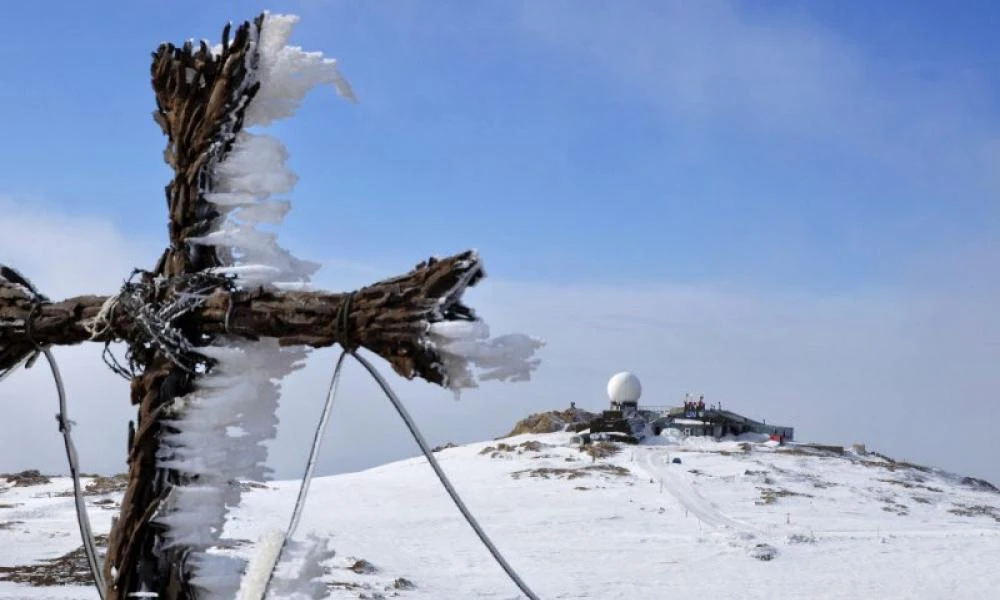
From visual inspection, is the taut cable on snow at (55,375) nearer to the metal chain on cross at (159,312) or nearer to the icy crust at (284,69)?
the metal chain on cross at (159,312)

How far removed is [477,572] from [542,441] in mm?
16834

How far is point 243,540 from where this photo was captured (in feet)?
48.9

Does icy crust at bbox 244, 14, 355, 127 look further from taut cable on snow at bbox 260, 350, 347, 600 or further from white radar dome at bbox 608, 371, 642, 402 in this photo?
white radar dome at bbox 608, 371, 642, 402

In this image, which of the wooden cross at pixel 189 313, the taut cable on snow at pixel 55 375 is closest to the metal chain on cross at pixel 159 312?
the wooden cross at pixel 189 313

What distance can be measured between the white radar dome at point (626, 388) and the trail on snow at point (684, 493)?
23.9 ft

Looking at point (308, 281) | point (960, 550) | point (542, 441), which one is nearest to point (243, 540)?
point (308, 281)

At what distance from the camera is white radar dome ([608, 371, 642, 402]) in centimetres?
3719

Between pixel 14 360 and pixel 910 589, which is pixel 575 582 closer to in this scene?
pixel 910 589

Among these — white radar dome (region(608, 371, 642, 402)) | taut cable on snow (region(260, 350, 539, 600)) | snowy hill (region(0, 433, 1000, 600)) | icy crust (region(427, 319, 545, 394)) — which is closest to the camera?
icy crust (region(427, 319, 545, 394))

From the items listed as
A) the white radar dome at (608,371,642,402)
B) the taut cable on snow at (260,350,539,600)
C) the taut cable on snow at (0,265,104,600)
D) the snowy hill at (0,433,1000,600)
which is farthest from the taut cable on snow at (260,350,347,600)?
the white radar dome at (608,371,642,402)

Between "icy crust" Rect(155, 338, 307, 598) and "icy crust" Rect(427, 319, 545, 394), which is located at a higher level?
"icy crust" Rect(427, 319, 545, 394)

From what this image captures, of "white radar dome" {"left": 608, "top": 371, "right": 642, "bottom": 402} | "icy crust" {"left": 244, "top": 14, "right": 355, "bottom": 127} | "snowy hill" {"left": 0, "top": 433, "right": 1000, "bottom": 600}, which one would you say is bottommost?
"snowy hill" {"left": 0, "top": 433, "right": 1000, "bottom": 600}

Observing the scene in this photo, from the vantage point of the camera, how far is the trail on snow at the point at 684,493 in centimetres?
1923

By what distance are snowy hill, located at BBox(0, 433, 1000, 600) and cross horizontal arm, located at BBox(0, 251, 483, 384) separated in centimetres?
817
